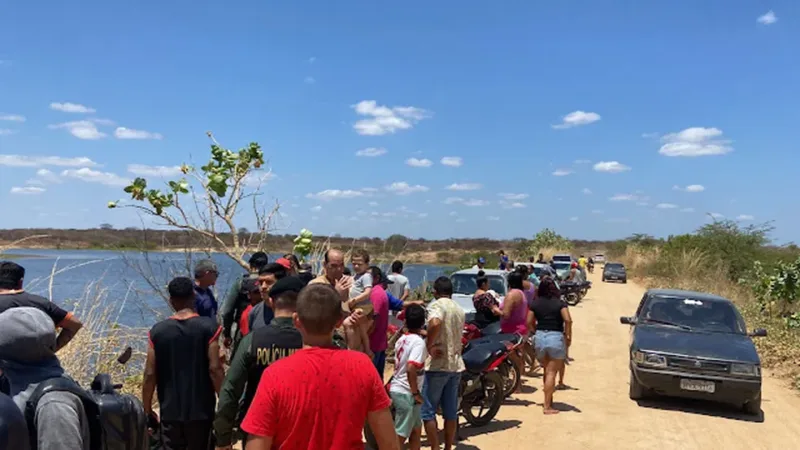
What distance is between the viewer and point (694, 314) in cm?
959

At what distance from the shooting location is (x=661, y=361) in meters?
8.45

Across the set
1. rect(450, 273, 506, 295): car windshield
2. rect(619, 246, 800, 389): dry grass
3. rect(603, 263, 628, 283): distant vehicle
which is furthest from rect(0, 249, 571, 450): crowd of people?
rect(603, 263, 628, 283): distant vehicle

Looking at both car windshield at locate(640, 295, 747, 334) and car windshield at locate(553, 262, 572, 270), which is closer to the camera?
car windshield at locate(640, 295, 747, 334)

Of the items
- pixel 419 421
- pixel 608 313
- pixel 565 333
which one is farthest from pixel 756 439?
pixel 608 313

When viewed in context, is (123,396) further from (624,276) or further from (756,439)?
(624,276)

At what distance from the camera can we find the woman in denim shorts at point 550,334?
8164 millimetres

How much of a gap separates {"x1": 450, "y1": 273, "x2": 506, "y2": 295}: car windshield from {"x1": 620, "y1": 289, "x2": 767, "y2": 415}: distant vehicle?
497cm

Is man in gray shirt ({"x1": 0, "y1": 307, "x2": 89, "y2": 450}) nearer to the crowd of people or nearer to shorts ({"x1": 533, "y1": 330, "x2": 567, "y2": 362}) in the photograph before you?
the crowd of people

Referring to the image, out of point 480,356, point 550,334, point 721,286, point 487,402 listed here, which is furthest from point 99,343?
point 721,286

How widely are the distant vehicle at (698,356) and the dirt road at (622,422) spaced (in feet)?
1.04

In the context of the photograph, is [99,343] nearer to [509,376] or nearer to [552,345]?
[509,376]

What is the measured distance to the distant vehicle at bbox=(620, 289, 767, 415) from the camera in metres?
8.15

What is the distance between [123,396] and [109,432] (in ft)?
0.68

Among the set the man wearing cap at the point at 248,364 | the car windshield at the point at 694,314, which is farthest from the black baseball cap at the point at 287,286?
the car windshield at the point at 694,314
